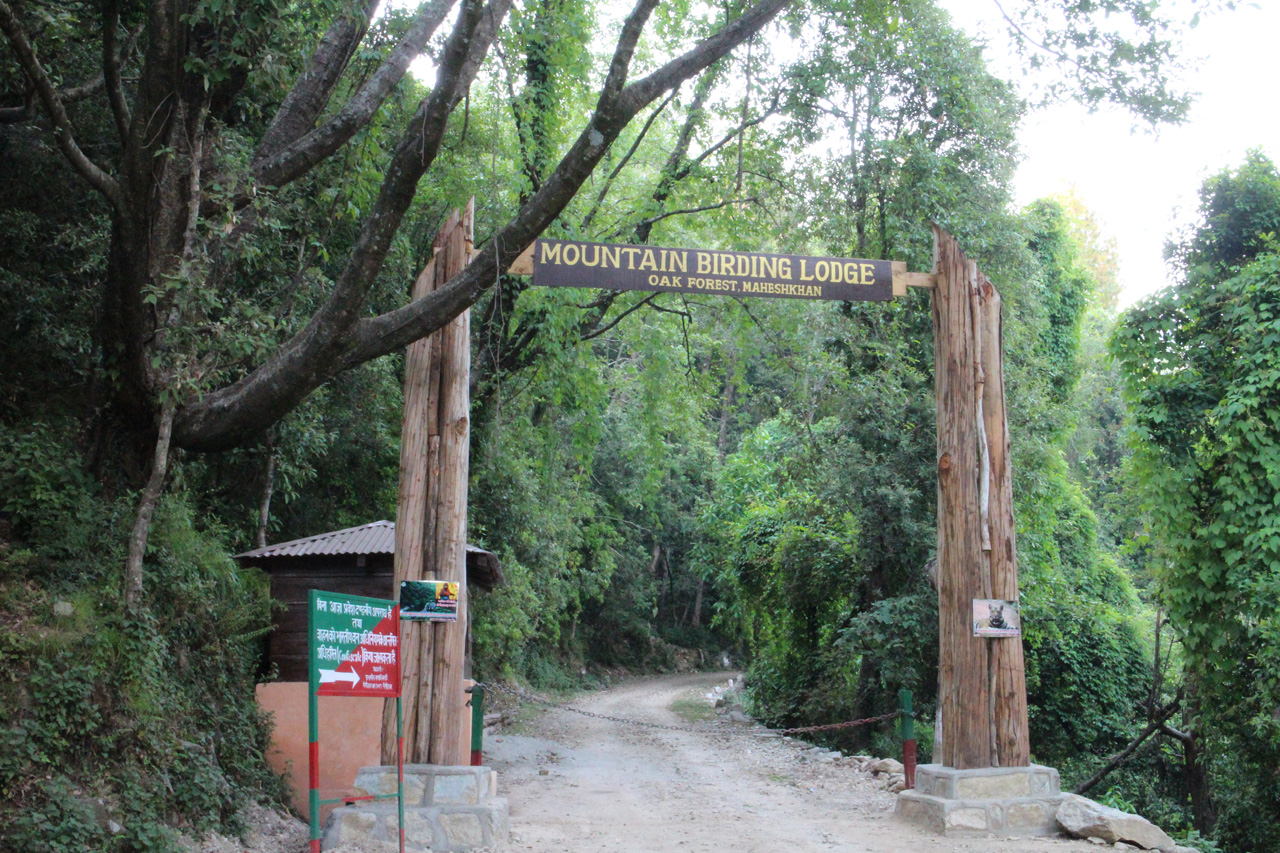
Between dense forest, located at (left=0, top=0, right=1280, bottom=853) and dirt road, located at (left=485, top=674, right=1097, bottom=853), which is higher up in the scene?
dense forest, located at (left=0, top=0, right=1280, bottom=853)

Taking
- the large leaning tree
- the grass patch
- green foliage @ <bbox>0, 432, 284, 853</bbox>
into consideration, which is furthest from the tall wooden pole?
the grass patch

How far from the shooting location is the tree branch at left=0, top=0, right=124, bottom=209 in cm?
589

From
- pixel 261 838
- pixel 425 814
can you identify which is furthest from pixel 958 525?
pixel 261 838

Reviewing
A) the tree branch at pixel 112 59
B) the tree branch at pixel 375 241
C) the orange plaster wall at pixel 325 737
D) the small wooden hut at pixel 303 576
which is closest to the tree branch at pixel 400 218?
the tree branch at pixel 375 241

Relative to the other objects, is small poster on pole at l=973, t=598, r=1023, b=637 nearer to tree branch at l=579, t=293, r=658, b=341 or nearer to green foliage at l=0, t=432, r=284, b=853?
green foliage at l=0, t=432, r=284, b=853

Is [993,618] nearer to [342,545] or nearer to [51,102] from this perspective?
[342,545]

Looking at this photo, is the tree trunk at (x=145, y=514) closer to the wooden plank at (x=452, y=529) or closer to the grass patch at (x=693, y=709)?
the wooden plank at (x=452, y=529)

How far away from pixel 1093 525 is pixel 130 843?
64.4 feet

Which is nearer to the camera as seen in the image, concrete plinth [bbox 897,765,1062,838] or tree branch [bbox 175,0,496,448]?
tree branch [bbox 175,0,496,448]

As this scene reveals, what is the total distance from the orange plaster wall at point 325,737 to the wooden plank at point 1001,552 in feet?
14.6

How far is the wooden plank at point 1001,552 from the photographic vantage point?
7.04 meters

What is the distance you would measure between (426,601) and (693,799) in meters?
3.91

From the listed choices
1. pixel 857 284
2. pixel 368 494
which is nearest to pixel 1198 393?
pixel 857 284

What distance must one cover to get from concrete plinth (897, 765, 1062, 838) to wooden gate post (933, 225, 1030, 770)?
0.12m
